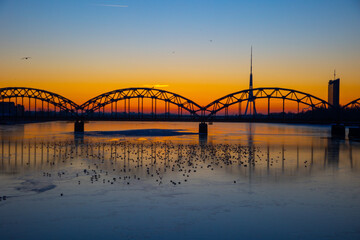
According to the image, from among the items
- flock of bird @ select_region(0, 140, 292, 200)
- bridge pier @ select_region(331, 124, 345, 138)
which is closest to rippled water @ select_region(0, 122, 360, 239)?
flock of bird @ select_region(0, 140, 292, 200)

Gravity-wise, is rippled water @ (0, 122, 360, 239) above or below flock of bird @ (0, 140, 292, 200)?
below

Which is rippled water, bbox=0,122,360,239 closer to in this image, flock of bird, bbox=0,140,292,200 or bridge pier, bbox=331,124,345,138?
flock of bird, bbox=0,140,292,200

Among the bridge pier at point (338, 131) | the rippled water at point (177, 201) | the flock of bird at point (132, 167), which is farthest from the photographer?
the bridge pier at point (338, 131)

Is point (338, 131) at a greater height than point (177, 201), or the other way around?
point (338, 131)

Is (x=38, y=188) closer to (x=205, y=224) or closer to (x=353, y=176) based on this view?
(x=205, y=224)

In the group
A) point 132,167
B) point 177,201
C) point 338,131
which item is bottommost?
point 177,201

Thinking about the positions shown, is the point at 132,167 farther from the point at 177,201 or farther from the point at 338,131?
the point at 338,131

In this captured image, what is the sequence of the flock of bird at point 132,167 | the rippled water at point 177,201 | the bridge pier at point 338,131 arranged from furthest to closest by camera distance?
1. the bridge pier at point 338,131
2. the flock of bird at point 132,167
3. the rippled water at point 177,201

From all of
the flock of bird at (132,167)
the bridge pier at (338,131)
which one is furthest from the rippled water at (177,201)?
the bridge pier at (338,131)

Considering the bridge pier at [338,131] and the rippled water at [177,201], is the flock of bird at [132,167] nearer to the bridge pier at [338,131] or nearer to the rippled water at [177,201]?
the rippled water at [177,201]

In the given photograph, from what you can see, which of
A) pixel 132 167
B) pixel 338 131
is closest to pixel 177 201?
pixel 132 167

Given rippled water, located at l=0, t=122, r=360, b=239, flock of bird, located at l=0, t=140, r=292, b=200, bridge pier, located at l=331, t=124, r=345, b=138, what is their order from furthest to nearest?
bridge pier, located at l=331, t=124, r=345, b=138
flock of bird, located at l=0, t=140, r=292, b=200
rippled water, located at l=0, t=122, r=360, b=239

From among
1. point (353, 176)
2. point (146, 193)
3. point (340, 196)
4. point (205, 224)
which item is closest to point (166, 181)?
point (146, 193)

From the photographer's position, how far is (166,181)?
28594mm
